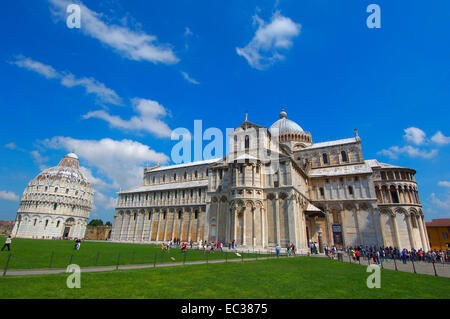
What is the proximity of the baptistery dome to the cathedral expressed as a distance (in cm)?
4761

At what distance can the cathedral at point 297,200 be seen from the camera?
30.3m

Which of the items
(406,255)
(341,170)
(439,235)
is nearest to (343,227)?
(341,170)

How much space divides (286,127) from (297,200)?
80.4 ft

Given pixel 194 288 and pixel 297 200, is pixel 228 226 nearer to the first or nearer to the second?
pixel 297 200

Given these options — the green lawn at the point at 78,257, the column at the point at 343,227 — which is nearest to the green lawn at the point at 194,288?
the green lawn at the point at 78,257

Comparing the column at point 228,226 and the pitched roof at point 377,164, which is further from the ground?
the pitched roof at point 377,164

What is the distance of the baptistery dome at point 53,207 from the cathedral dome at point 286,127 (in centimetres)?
7433

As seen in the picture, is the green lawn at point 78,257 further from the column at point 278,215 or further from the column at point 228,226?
the column at point 278,215

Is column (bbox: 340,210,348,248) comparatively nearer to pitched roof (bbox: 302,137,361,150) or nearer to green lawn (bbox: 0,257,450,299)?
pitched roof (bbox: 302,137,361,150)

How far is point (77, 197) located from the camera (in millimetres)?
83688

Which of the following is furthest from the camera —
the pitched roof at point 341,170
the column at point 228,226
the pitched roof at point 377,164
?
the pitched roof at point 377,164
